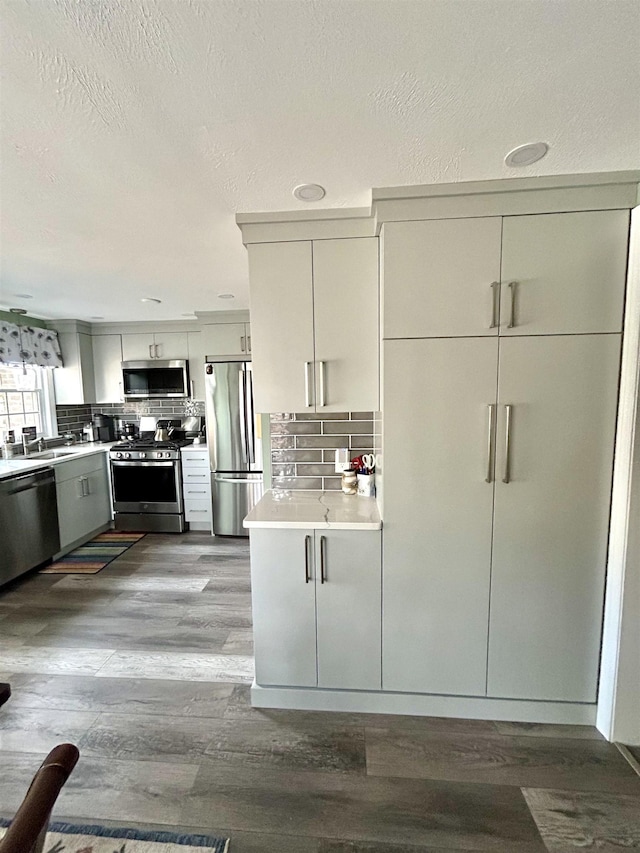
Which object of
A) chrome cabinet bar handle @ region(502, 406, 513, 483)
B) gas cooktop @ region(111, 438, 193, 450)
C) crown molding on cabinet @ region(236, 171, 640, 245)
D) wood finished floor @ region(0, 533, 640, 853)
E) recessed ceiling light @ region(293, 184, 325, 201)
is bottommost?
wood finished floor @ region(0, 533, 640, 853)

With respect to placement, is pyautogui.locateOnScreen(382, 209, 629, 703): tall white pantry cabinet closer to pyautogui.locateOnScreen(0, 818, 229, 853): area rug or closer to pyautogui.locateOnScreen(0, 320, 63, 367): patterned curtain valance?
pyautogui.locateOnScreen(0, 818, 229, 853): area rug

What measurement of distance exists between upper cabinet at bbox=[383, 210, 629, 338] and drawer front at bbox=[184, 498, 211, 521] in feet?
10.7

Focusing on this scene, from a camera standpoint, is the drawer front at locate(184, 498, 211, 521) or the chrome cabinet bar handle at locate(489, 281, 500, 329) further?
the drawer front at locate(184, 498, 211, 521)

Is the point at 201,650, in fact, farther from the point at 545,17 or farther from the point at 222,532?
the point at 545,17

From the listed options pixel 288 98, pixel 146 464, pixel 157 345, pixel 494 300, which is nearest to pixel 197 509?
pixel 146 464

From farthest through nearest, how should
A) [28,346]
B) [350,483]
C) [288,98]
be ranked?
[28,346] < [350,483] < [288,98]

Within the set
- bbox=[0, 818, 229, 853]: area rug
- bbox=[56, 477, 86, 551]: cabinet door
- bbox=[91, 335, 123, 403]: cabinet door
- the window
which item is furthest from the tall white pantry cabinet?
the window

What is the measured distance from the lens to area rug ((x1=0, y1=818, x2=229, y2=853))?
1.25 metres

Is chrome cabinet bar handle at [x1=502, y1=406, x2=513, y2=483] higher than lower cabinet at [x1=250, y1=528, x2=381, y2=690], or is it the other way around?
chrome cabinet bar handle at [x1=502, y1=406, x2=513, y2=483]

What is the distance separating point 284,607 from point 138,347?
3.88m

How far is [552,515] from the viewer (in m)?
1.64

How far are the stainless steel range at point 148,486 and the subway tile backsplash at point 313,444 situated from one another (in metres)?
2.29

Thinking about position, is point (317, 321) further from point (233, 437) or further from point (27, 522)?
point (27, 522)

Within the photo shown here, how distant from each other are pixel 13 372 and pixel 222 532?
2873 millimetres
